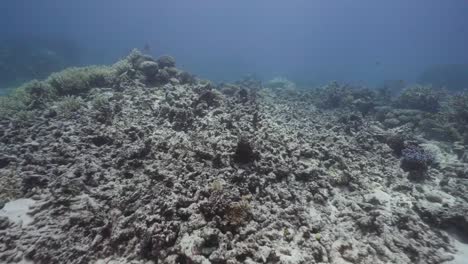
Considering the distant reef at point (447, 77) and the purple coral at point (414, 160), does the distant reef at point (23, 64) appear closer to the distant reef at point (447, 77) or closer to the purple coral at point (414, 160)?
the purple coral at point (414, 160)

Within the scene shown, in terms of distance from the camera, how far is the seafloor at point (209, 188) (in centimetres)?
411

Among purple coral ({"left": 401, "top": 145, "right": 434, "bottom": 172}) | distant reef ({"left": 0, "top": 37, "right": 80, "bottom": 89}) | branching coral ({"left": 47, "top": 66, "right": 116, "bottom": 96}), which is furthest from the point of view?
distant reef ({"left": 0, "top": 37, "right": 80, "bottom": 89})

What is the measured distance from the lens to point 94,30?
13350cm

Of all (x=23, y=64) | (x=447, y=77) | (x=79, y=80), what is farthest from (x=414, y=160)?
(x=447, y=77)

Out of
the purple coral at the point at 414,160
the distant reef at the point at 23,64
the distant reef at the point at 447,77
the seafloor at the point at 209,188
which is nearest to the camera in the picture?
the seafloor at the point at 209,188

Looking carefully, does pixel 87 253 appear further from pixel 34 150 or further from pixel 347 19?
pixel 347 19

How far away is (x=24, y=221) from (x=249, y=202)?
4550mm

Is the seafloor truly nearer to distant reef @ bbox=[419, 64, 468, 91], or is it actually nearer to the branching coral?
the branching coral

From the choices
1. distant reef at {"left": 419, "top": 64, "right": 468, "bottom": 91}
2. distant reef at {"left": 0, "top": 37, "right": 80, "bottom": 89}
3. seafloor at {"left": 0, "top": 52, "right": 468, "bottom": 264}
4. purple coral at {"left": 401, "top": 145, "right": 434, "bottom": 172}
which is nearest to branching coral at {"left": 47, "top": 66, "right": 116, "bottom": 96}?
seafloor at {"left": 0, "top": 52, "right": 468, "bottom": 264}

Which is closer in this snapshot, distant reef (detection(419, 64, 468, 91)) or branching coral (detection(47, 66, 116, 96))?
branching coral (detection(47, 66, 116, 96))

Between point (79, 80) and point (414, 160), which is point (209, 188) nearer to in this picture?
point (414, 160)

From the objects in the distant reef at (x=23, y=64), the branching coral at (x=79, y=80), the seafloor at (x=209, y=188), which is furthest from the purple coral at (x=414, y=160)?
the distant reef at (x=23, y=64)

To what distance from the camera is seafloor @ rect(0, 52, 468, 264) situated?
13.5 ft

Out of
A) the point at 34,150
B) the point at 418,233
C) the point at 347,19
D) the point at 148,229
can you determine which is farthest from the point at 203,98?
the point at 347,19
